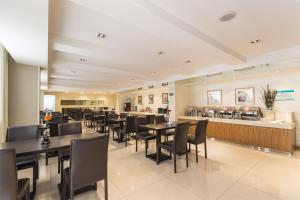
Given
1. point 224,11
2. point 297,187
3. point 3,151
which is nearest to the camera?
point 3,151

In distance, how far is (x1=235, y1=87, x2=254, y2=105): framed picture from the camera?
206 inches

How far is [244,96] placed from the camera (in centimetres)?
541

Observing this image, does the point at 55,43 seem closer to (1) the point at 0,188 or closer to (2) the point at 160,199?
(1) the point at 0,188

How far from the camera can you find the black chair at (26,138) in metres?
2.22

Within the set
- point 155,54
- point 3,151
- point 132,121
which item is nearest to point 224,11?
point 155,54

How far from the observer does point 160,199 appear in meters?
2.13

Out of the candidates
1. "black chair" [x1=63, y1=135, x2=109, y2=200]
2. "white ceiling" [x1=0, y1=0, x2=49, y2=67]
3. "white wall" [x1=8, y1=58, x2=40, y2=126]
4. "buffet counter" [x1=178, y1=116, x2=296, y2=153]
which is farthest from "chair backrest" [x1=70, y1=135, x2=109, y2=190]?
"buffet counter" [x1=178, y1=116, x2=296, y2=153]

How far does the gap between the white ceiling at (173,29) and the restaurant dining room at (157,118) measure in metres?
0.02

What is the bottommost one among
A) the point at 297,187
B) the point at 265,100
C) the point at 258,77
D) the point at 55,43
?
the point at 297,187

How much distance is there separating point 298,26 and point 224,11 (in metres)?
1.50

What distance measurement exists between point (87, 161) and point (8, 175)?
71 centimetres

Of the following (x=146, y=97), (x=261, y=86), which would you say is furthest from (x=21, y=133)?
(x=146, y=97)

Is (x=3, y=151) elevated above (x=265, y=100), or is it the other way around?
(x=265, y=100)

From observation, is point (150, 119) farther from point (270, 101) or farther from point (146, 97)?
point (146, 97)
